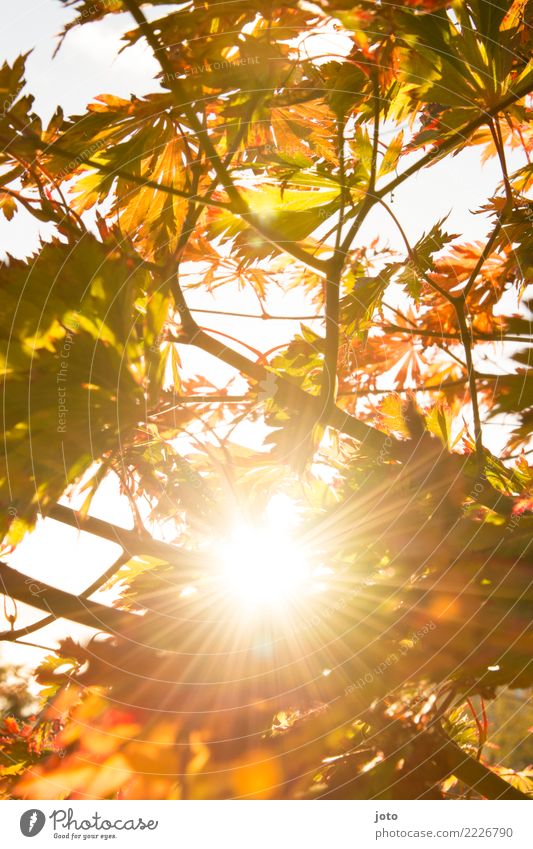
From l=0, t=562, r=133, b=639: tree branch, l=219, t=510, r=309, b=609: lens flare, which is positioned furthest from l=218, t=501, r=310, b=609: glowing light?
l=0, t=562, r=133, b=639: tree branch

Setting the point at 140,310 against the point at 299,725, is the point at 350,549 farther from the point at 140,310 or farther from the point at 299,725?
the point at 140,310

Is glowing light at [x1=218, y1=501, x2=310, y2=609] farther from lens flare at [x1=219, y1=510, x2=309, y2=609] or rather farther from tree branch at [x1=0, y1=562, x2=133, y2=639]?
tree branch at [x1=0, y1=562, x2=133, y2=639]

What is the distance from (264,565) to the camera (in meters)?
0.64

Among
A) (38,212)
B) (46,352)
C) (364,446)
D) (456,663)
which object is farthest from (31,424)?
(456,663)

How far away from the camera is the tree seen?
0.54 metres

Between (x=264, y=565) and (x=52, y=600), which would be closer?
(x=52, y=600)

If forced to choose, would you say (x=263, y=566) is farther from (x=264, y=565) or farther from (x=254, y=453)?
(x=254, y=453)

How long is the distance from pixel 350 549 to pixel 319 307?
30cm
